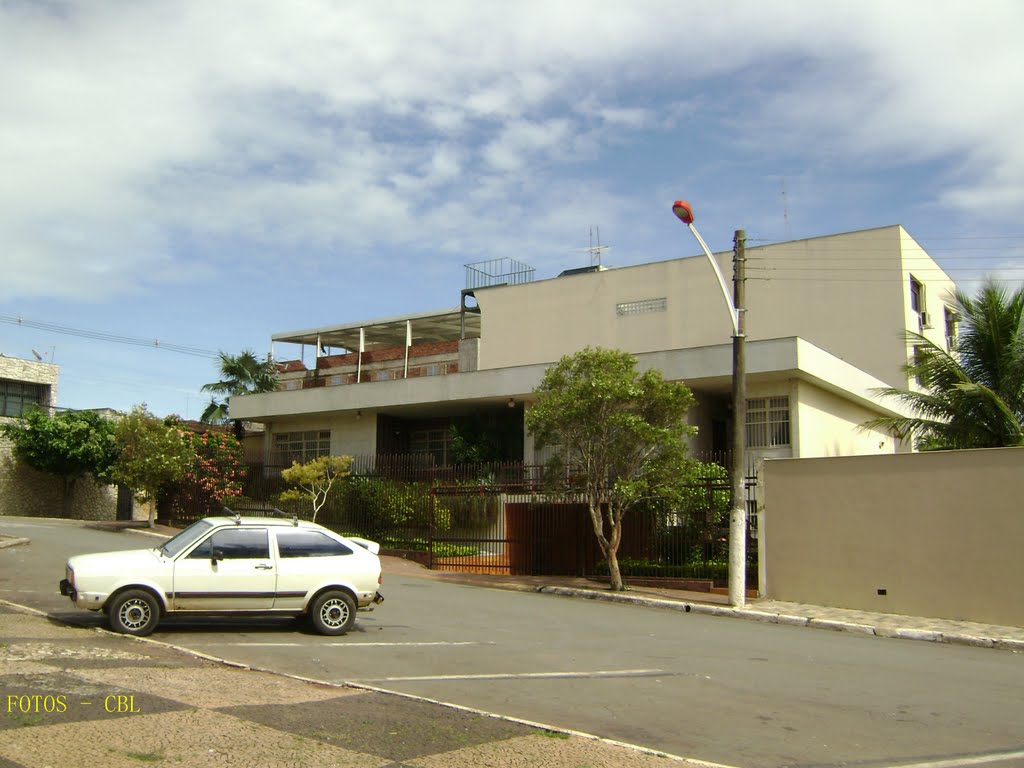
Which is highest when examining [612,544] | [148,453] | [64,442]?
[64,442]

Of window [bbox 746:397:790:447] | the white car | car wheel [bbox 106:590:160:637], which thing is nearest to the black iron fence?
window [bbox 746:397:790:447]

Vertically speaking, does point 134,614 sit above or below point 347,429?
below

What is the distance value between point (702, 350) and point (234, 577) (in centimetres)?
1653

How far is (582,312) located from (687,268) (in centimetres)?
453

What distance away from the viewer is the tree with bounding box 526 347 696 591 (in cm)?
1841

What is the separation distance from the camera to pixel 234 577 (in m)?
11.5

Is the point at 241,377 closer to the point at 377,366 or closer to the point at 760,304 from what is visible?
the point at 377,366

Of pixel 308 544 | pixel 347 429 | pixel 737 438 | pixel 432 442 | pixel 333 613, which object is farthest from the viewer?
pixel 432 442

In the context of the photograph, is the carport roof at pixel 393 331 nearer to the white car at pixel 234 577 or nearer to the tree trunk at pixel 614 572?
the tree trunk at pixel 614 572

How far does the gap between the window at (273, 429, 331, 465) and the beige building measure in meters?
0.07

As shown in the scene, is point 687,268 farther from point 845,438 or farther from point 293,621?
point 293,621

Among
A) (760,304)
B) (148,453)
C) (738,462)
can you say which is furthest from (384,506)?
(760,304)

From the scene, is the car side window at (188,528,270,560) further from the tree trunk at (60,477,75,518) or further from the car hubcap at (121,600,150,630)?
the tree trunk at (60,477,75,518)

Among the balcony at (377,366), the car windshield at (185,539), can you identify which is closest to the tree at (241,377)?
the balcony at (377,366)
